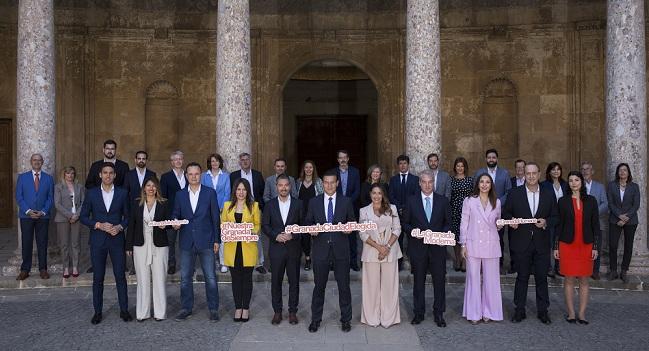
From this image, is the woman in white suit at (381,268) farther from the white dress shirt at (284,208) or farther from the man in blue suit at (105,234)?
the man in blue suit at (105,234)

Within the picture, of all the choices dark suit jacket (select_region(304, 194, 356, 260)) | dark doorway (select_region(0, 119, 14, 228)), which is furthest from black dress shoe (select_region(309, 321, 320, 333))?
dark doorway (select_region(0, 119, 14, 228))

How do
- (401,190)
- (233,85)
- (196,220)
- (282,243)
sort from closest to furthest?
(282,243)
(196,220)
(401,190)
(233,85)

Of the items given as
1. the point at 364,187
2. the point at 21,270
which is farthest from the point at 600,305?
the point at 21,270

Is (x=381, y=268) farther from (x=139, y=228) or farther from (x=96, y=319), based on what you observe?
(x=96, y=319)

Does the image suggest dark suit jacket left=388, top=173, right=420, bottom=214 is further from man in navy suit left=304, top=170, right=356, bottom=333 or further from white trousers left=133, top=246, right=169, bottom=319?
white trousers left=133, top=246, right=169, bottom=319

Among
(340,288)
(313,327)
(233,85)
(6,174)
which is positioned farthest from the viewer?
(6,174)

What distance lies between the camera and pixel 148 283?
877 cm

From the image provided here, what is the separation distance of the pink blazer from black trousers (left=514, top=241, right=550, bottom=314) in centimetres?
36

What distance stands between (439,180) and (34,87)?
706cm

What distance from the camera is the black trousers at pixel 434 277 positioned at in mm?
8586

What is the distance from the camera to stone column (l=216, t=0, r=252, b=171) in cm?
1203

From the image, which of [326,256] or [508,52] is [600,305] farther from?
[508,52]

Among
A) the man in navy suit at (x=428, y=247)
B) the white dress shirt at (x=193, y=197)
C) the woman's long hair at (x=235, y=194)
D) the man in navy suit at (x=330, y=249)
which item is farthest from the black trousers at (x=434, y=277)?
the white dress shirt at (x=193, y=197)

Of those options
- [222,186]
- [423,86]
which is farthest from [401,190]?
[222,186]
